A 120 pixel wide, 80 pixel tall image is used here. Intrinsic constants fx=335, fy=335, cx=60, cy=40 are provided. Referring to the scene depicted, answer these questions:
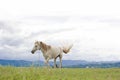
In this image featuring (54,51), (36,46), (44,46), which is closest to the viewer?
(36,46)

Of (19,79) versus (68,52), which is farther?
(68,52)

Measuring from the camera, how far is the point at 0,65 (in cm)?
1576

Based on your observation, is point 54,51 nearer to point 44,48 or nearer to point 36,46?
point 44,48

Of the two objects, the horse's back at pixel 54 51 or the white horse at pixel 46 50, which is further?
the horse's back at pixel 54 51

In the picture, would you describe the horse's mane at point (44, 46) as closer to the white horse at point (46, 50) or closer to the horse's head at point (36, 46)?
the white horse at point (46, 50)

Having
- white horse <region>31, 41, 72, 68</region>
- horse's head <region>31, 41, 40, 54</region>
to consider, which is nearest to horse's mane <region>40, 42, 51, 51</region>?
white horse <region>31, 41, 72, 68</region>

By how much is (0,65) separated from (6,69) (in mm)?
1971

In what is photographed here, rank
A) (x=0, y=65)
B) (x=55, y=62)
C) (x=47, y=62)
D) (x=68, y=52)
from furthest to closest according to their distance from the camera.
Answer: (x=68, y=52) → (x=55, y=62) → (x=47, y=62) → (x=0, y=65)

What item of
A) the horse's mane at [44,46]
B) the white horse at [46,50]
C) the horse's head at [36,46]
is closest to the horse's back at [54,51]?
the white horse at [46,50]

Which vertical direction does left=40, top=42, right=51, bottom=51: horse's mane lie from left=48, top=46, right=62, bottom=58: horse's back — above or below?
above

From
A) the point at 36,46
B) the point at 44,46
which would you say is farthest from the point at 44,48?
the point at 36,46

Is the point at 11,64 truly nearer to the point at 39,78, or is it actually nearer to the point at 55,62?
the point at 39,78

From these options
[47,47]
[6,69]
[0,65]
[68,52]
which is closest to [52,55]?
[47,47]

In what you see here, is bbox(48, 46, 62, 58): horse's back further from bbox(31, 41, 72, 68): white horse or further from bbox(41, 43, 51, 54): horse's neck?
bbox(41, 43, 51, 54): horse's neck
